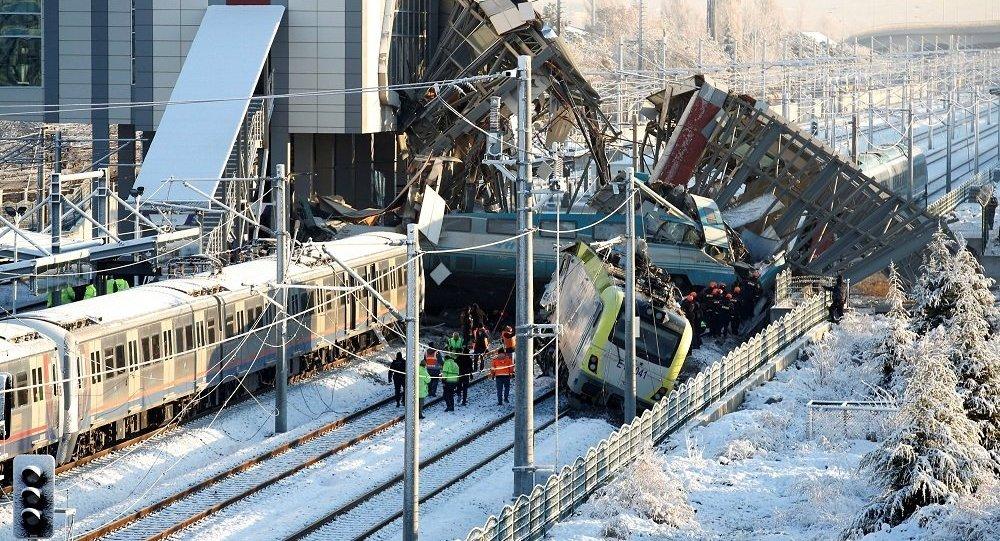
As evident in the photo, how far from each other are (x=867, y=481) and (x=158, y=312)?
13.5m

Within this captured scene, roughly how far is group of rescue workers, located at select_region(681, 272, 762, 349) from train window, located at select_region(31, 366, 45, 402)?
56.2ft

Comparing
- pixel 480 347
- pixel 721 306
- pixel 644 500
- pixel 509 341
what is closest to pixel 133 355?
pixel 509 341

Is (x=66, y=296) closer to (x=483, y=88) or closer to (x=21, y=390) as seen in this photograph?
(x=21, y=390)

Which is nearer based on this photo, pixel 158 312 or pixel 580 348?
pixel 158 312

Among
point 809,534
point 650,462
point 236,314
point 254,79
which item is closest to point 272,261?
point 236,314

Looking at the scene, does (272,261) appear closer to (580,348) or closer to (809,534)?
(580,348)

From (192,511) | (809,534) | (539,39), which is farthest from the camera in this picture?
(539,39)

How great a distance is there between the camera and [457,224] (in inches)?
1853

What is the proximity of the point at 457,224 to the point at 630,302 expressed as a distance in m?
17.7

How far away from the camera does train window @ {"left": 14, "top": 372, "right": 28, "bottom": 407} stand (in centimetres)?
2597

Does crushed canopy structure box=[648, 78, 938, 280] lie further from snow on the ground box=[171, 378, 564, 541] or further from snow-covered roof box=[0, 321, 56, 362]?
snow-covered roof box=[0, 321, 56, 362]

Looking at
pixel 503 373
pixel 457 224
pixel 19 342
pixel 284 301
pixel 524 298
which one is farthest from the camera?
pixel 457 224

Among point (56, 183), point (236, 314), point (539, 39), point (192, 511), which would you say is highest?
point (539, 39)

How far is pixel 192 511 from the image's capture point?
26078mm
